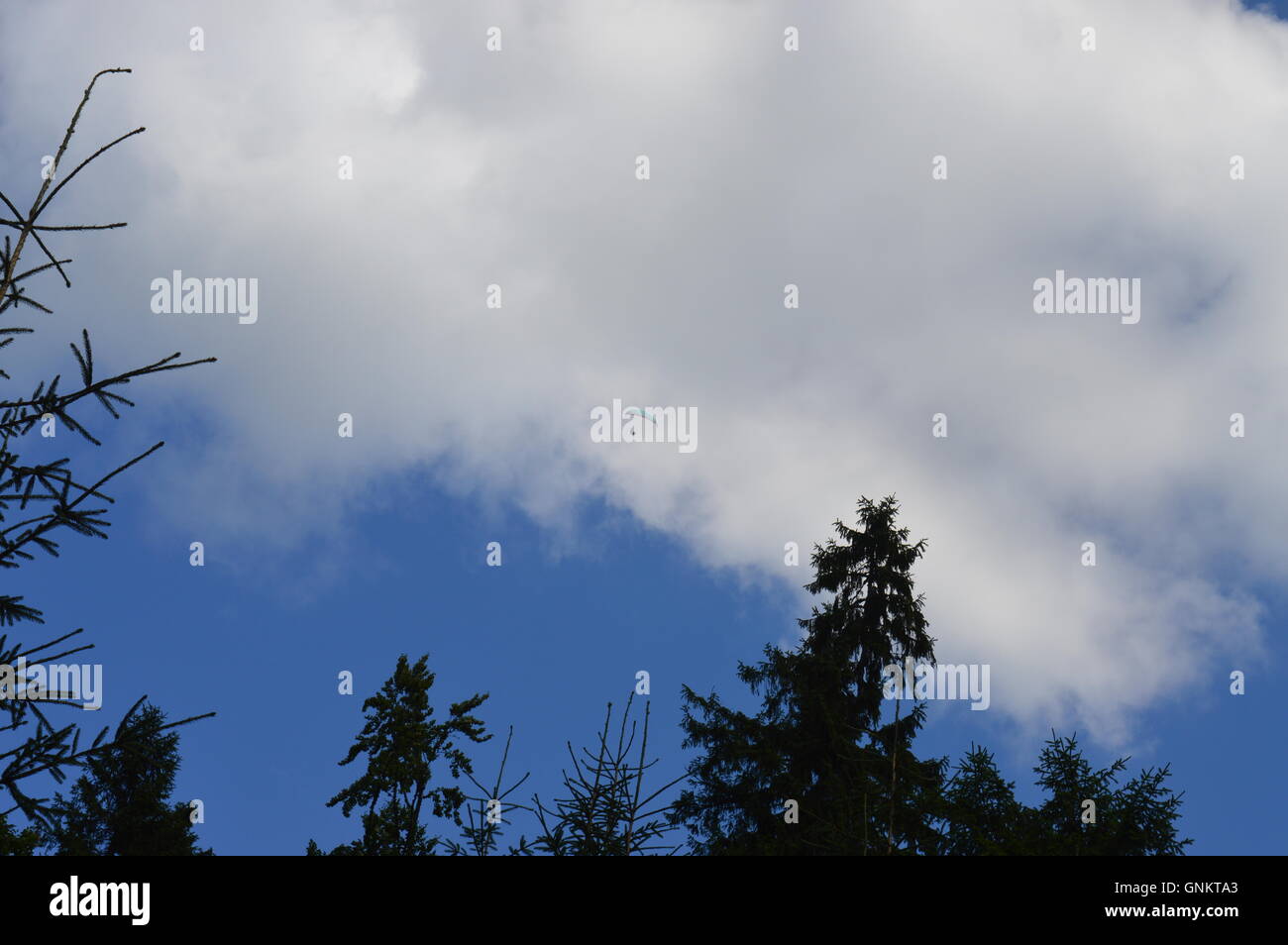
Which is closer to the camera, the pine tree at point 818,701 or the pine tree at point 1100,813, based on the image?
the pine tree at point 1100,813

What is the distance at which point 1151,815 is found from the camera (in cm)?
1914

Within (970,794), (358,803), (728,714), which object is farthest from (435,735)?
(970,794)

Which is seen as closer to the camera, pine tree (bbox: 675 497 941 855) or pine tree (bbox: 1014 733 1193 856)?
pine tree (bbox: 1014 733 1193 856)

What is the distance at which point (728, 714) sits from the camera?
2980 cm
